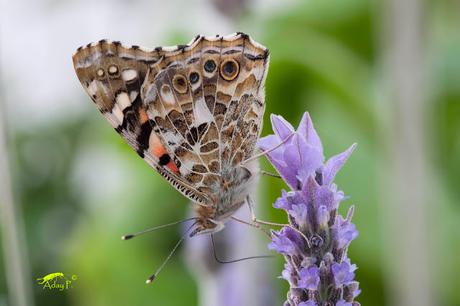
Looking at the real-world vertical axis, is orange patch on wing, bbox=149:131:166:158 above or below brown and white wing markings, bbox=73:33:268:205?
below

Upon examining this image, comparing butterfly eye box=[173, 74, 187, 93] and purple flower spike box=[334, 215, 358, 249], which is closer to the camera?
purple flower spike box=[334, 215, 358, 249]

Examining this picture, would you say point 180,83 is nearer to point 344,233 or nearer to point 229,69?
point 229,69

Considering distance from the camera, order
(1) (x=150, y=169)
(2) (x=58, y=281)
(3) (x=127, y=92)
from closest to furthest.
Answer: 1. (2) (x=58, y=281)
2. (3) (x=127, y=92)
3. (1) (x=150, y=169)

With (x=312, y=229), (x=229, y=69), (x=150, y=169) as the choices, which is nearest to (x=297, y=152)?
(x=312, y=229)

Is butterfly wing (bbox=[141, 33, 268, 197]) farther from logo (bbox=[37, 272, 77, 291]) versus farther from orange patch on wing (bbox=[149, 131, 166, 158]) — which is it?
logo (bbox=[37, 272, 77, 291])

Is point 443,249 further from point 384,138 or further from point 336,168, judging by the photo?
point 336,168

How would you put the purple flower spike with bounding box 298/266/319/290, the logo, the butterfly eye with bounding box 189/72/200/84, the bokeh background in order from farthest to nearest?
the bokeh background
the butterfly eye with bounding box 189/72/200/84
the logo
the purple flower spike with bounding box 298/266/319/290

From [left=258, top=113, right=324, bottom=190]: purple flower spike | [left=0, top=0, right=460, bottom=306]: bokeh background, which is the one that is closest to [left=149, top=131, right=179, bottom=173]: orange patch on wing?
[left=258, top=113, right=324, bottom=190]: purple flower spike

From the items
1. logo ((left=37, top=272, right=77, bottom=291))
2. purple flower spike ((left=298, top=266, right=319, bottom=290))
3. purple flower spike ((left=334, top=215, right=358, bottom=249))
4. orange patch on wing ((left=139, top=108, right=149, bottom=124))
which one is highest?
orange patch on wing ((left=139, top=108, right=149, bottom=124))
